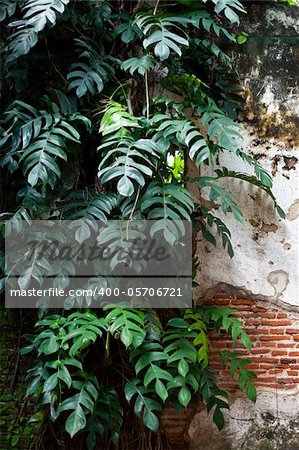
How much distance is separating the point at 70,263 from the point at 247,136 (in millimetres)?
1198

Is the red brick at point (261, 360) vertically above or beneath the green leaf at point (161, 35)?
beneath

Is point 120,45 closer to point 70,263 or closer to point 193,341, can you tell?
point 70,263

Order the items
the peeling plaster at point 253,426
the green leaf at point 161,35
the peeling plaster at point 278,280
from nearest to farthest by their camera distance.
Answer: the green leaf at point 161,35, the peeling plaster at point 253,426, the peeling plaster at point 278,280

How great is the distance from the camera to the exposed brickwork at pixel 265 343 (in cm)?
318

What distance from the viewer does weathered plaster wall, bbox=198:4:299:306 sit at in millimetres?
3246

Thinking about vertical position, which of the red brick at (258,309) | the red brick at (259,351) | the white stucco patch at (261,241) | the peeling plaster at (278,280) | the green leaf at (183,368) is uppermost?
the white stucco patch at (261,241)

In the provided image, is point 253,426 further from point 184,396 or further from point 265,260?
point 265,260

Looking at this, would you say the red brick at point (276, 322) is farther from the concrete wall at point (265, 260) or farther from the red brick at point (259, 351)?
the red brick at point (259, 351)

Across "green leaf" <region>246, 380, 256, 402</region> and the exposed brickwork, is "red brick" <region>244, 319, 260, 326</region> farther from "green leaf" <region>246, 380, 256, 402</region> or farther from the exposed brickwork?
"green leaf" <region>246, 380, 256, 402</region>

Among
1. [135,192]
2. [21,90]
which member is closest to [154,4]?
[21,90]

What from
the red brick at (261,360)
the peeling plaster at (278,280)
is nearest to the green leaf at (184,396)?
the red brick at (261,360)

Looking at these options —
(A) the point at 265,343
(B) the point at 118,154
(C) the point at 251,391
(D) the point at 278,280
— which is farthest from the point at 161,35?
(C) the point at 251,391

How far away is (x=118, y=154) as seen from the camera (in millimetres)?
2791

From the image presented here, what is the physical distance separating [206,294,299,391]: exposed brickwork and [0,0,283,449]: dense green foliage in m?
0.14
